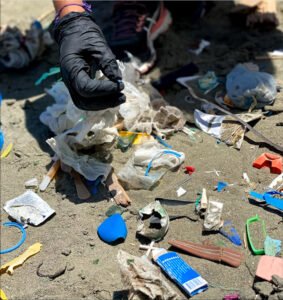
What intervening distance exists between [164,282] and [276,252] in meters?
0.55

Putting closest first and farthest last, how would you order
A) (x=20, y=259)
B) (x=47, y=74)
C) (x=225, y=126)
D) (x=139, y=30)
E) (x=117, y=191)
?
(x=20, y=259)
(x=117, y=191)
(x=225, y=126)
(x=47, y=74)
(x=139, y=30)

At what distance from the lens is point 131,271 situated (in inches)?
82.6

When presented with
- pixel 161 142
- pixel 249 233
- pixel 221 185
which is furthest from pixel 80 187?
pixel 249 233

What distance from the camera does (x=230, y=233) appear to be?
237 cm

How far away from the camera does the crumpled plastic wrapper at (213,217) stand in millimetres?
2381

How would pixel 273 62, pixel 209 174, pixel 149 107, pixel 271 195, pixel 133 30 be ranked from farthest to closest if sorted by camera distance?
pixel 133 30 < pixel 273 62 < pixel 149 107 < pixel 209 174 < pixel 271 195

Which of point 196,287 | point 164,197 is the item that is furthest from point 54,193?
point 196,287

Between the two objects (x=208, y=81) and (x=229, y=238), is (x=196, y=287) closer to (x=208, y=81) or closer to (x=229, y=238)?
(x=229, y=238)

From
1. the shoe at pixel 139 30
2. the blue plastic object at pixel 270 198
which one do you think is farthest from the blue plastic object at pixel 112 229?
the shoe at pixel 139 30

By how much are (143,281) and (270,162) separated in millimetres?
1069

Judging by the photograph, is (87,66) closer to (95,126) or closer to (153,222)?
(95,126)

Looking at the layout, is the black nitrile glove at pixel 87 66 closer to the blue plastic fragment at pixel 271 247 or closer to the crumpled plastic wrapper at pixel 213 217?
the crumpled plastic wrapper at pixel 213 217

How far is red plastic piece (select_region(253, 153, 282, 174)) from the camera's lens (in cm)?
267

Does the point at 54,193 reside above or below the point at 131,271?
below
